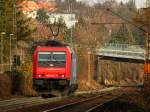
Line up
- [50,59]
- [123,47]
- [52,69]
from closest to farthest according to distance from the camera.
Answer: [52,69]
[50,59]
[123,47]

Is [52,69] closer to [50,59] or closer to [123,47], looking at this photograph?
[50,59]

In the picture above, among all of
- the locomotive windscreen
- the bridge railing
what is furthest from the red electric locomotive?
the bridge railing

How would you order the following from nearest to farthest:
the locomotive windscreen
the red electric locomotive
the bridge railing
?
the red electric locomotive → the locomotive windscreen → the bridge railing

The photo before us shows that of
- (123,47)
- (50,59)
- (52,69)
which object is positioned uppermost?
(50,59)

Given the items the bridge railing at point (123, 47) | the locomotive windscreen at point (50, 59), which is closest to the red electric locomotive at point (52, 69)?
the locomotive windscreen at point (50, 59)

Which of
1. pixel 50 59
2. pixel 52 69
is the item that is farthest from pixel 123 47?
pixel 52 69

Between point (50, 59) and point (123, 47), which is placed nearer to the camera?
point (50, 59)

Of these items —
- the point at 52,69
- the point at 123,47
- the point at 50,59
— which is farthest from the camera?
the point at 123,47

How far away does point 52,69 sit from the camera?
41.8 metres

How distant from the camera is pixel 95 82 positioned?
105125 mm

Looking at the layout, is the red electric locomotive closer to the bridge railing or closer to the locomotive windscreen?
the locomotive windscreen

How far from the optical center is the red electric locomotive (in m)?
41.6

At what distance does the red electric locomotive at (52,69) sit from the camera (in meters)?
41.6

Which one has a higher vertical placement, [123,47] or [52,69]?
[52,69]
